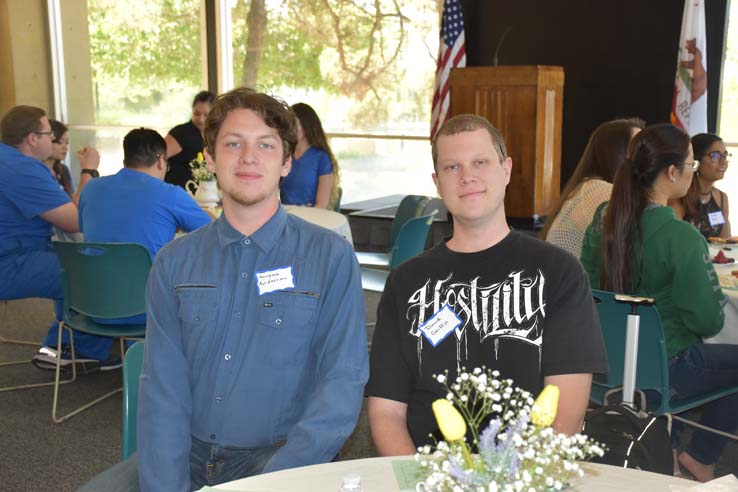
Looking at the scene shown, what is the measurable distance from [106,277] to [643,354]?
7.46 feet

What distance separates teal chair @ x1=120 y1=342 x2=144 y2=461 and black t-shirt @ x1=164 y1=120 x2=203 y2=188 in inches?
187

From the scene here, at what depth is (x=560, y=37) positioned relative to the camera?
7086 millimetres

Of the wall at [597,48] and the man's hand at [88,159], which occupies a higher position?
the wall at [597,48]

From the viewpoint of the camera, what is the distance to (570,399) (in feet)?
6.02

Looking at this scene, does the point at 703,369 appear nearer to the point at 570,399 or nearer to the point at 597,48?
the point at 570,399

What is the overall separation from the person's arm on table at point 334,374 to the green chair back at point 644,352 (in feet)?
3.27

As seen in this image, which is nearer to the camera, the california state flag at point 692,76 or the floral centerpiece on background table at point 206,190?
the floral centerpiece on background table at point 206,190

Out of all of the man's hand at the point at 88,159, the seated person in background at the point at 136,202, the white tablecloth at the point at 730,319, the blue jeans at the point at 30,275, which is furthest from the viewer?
the man's hand at the point at 88,159

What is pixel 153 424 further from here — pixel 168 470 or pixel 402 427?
pixel 402 427

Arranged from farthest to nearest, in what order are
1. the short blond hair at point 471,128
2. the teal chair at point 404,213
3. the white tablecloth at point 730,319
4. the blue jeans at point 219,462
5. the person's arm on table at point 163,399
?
1. the teal chair at point 404,213
2. the white tablecloth at point 730,319
3. the short blond hair at point 471,128
4. the blue jeans at point 219,462
5. the person's arm on table at point 163,399

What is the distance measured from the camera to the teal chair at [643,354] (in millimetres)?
2568

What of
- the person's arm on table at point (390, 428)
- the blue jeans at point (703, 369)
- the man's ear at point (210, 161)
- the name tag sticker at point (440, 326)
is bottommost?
the blue jeans at point (703, 369)

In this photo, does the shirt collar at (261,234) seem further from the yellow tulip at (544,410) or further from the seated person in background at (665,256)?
the seated person in background at (665,256)

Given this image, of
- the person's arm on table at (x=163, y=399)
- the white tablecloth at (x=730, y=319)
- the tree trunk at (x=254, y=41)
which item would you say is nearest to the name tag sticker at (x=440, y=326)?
the person's arm on table at (x=163, y=399)
